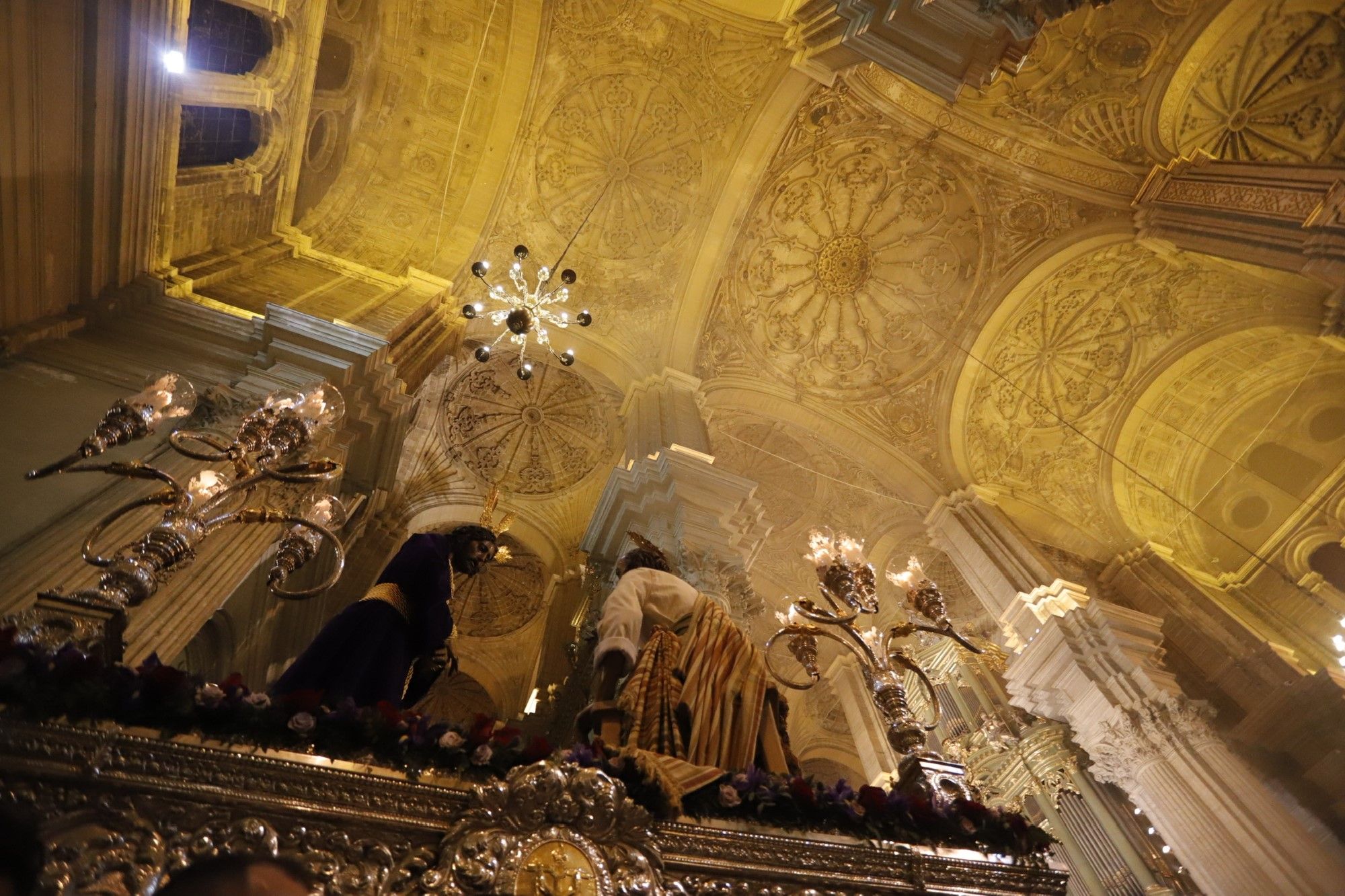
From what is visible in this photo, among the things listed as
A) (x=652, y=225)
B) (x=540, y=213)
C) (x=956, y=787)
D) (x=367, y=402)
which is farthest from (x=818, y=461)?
(x=956, y=787)

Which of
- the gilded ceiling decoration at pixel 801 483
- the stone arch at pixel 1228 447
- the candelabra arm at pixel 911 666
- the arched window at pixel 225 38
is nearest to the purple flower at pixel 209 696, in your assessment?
the candelabra arm at pixel 911 666

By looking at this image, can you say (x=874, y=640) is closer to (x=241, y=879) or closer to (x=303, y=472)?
(x=303, y=472)

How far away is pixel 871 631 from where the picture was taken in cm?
488

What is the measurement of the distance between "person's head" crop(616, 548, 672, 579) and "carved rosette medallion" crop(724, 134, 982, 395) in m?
6.44

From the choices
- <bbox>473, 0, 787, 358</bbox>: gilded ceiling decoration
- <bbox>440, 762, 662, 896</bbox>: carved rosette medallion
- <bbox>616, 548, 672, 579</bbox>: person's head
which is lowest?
<bbox>440, 762, 662, 896</bbox>: carved rosette medallion

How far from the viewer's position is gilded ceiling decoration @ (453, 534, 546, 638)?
1230 centimetres

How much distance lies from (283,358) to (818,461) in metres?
7.80

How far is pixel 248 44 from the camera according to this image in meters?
7.88

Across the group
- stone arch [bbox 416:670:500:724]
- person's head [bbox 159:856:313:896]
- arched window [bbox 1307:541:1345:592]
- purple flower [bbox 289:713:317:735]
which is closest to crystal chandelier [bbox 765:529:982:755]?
purple flower [bbox 289:713:317:735]

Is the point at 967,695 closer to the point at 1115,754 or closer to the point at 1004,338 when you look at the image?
the point at 1115,754

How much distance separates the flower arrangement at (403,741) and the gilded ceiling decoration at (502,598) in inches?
388

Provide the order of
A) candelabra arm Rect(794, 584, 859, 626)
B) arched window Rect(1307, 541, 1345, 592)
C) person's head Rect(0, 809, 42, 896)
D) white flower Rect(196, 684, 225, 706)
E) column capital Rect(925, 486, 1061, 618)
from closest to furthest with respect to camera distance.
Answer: person's head Rect(0, 809, 42, 896) < white flower Rect(196, 684, 225, 706) < candelabra arm Rect(794, 584, 859, 626) < column capital Rect(925, 486, 1061, 618) < arched window Rect(1307, 541, 1345, 592)

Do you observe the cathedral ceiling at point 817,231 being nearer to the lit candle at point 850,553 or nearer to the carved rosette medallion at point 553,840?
the lit candle at point 850,553

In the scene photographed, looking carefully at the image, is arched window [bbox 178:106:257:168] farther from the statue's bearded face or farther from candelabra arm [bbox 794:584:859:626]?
candelabra arm [bbox 794:584:859:626]
